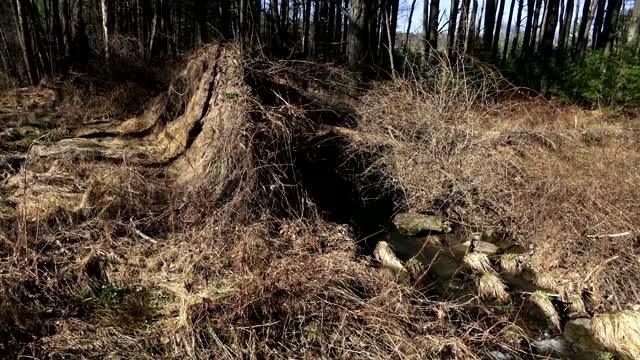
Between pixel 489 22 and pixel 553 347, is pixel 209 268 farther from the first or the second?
pixel 489 22

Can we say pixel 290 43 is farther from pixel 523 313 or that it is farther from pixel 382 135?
pixel 523 313

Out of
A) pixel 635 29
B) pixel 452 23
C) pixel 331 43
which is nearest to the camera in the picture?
pixel 331 43

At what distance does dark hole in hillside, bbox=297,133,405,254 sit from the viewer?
8299 millimetres

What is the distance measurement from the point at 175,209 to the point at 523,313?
451cm

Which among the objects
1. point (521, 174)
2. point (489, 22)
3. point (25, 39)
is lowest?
point (521, 174)

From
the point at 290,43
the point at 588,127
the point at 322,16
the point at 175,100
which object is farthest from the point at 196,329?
the point at 322,16

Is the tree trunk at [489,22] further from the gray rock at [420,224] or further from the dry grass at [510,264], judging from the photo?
the dry grass at [510,264]

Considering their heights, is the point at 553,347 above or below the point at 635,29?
below

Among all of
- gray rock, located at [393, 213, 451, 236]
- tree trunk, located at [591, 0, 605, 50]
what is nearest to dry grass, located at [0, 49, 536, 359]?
gray rock, located at [393, 213, 451, 236]

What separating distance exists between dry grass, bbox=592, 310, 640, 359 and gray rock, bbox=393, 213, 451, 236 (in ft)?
9.73

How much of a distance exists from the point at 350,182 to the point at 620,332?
4816 mm

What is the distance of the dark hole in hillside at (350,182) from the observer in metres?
8.30

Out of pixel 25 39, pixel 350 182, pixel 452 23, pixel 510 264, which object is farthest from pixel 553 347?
pixel 452 23

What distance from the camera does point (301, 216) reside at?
6.80 m
